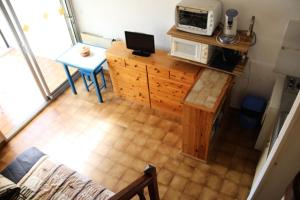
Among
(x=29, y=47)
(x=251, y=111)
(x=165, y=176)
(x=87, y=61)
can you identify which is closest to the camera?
(x=165, y=176)

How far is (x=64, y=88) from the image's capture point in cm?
443

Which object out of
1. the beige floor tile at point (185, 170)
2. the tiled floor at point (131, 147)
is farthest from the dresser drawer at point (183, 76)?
the beige floor tile at point (185, 170)

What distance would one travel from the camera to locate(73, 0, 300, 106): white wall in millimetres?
2824

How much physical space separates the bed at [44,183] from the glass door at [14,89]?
3.66 ft

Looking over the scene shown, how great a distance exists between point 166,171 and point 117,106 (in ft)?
4.42

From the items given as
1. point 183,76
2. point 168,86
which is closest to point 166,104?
point 168,86

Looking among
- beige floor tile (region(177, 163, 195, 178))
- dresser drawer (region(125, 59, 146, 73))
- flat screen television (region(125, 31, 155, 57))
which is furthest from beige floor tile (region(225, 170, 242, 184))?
flat screen television (region(125, 31, 155, 57))

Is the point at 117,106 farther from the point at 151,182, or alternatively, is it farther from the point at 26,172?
the point at 151,182

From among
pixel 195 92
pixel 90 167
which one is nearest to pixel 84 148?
pixel 90 167

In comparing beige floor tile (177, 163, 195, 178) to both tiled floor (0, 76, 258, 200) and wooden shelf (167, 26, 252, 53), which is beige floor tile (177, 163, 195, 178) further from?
wooden shelf (167, 26, 252, 53)

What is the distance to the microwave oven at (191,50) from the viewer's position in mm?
3023

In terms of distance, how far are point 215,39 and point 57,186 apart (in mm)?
2225

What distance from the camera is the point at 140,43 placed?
3494 mm

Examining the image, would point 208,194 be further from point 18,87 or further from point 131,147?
point 18,87
